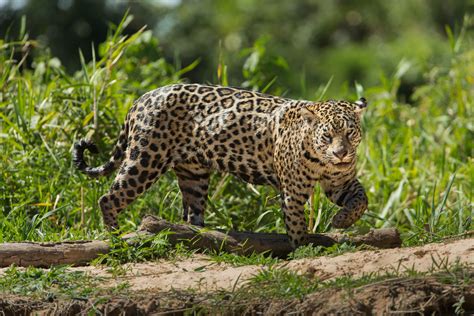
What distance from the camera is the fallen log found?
358 inches

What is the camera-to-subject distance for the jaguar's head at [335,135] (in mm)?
9367

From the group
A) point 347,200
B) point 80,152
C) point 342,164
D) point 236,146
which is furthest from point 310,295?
point 80,152

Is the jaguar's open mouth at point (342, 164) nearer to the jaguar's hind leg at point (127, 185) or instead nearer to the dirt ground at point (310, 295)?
the dirt ground at point (310, 295)

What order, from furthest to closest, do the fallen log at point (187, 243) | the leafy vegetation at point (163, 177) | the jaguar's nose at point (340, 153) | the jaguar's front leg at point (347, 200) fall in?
the leafy vegetation at point (163, 177), the jaguar's front leg at point (347, 200), the jaguar's nose at point (340, 153), the fallen log at point (187, 243)

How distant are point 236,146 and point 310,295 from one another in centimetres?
287

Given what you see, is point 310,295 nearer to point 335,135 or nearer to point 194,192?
point 335,135

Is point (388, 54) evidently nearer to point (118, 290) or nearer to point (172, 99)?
point (172, 99)

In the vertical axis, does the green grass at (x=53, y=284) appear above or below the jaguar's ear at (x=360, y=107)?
below

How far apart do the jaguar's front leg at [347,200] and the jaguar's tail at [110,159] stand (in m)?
1.99

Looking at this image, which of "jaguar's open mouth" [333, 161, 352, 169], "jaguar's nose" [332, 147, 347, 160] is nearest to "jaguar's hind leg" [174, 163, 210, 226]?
"jaguar's open mouth" [333, 161, 352, 169]

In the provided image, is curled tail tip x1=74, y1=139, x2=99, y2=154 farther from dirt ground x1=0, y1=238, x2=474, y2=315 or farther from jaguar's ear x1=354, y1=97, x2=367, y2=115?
jaguar's ear x1=354, y1=97, x2=367, y2=115

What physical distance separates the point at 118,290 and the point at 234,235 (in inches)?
71.0

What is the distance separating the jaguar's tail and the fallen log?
1.14 metres

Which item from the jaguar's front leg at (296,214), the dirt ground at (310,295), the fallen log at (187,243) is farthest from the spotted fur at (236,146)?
the dirt ground at (310,295)
